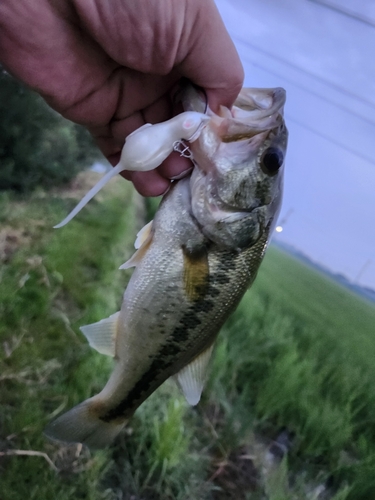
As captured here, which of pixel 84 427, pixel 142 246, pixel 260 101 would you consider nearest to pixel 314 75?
pixel 260 101

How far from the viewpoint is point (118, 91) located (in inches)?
46.2

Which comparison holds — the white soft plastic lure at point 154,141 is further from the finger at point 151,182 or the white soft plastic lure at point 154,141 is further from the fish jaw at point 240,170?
the finger at point 151,182

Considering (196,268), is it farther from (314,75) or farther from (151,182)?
(314,75)

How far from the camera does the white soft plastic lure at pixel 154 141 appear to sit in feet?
2.76

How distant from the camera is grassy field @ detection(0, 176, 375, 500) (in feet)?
5.41

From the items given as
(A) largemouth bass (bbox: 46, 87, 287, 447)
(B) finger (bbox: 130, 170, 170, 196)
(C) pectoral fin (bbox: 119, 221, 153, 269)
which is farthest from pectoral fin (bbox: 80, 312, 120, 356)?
(B) finger (bbox: 130, 170, 170, 196)

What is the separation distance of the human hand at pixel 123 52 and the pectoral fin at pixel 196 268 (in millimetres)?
201

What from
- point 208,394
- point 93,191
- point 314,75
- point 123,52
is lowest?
point 208,394

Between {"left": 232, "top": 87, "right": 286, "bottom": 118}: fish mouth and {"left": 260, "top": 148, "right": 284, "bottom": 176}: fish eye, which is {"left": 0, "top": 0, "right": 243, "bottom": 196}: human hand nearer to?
{"left": 232, "top": 87, "right": 286, "bottom": 118}: fish mouth

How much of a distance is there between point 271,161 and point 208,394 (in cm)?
156

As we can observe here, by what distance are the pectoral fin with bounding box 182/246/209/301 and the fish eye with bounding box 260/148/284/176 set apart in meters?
0.23

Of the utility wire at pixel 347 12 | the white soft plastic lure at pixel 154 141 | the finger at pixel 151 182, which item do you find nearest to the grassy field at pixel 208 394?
the finger at pixel 151 182

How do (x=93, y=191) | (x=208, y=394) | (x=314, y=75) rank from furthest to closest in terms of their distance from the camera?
1. (x=314, y=75)
2. (x=208, y=394)
3. (x=93, y=191)

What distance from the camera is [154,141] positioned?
0.86m
